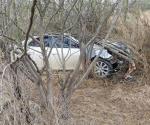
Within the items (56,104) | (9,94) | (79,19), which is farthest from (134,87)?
(9,94)

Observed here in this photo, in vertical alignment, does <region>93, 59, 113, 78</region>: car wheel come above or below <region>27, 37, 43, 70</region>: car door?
below

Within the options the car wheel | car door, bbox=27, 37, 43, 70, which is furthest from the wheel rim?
car door, bbox=27, 37, 43, 70

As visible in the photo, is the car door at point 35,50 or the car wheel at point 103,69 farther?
A: the car wheel at point 103,69

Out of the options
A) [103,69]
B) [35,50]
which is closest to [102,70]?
[103,69]

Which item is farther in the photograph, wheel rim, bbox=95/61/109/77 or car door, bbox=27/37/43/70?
wheel rim, bbox=95/61/109/77

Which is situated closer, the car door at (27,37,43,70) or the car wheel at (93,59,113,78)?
the car door at (27,37,43,70)

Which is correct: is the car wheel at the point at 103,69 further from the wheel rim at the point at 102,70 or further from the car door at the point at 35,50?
the car door at the point at 35,50

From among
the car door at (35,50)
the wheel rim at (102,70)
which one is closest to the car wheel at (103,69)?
the wheel rim at (102,70)

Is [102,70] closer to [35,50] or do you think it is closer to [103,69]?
[103,69]

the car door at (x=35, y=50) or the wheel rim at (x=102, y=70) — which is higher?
the car door at (x=35, y=50)

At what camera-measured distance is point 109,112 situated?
10516 millimetres

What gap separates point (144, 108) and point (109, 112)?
88cm

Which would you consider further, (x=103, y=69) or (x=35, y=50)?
(x=103, y=69)

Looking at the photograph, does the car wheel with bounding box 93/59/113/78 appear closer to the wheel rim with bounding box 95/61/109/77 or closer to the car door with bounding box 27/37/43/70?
the wheel rim with bounding box 95/61/109/77
